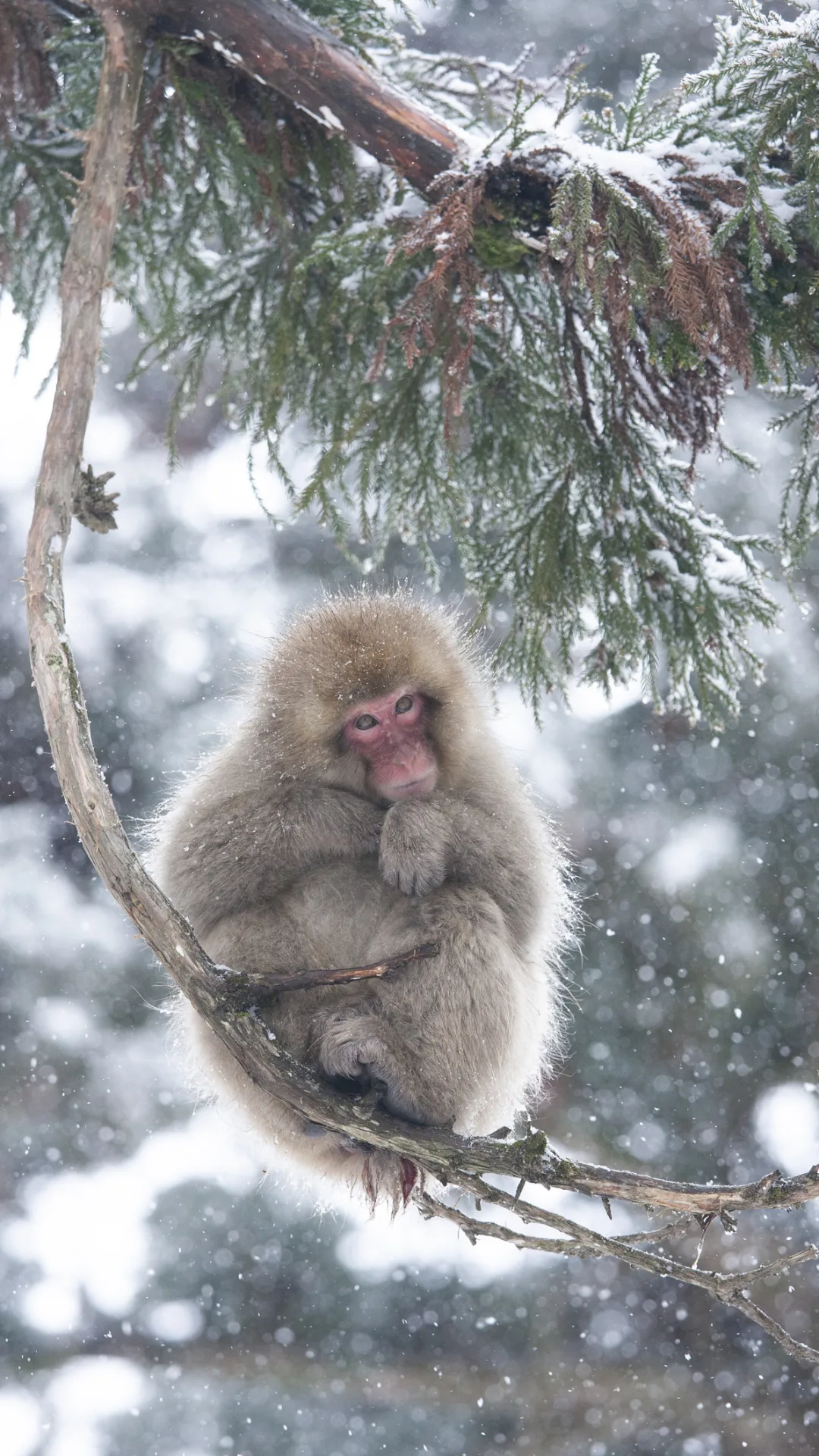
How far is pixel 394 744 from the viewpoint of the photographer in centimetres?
304

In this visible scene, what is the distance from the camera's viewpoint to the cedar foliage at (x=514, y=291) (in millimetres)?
3205

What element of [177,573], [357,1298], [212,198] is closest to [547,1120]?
[357,1298]

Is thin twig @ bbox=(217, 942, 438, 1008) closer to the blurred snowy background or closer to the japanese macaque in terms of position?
the japanese macaque

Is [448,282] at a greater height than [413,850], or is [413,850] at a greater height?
[448,282]

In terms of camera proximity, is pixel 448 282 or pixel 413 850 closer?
pixel 413 850

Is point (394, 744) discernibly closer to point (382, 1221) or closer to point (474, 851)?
point (474, 851)

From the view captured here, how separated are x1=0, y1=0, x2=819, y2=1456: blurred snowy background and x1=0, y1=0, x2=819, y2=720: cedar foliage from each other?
2.51 m

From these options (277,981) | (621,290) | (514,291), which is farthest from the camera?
(514,291)

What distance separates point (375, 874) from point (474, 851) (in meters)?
0.25

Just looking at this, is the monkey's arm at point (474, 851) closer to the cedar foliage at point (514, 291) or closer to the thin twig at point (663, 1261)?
the thin twig at point (663, 1261)

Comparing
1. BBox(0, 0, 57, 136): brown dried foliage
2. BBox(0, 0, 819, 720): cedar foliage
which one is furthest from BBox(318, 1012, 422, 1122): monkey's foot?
BBox(0, 0, 57, 136): brown dried foliage

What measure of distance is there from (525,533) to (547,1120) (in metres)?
4.02

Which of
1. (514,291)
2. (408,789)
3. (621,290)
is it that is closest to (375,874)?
(408,789)

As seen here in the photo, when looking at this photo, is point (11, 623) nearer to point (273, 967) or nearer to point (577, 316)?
point (577, 316)
